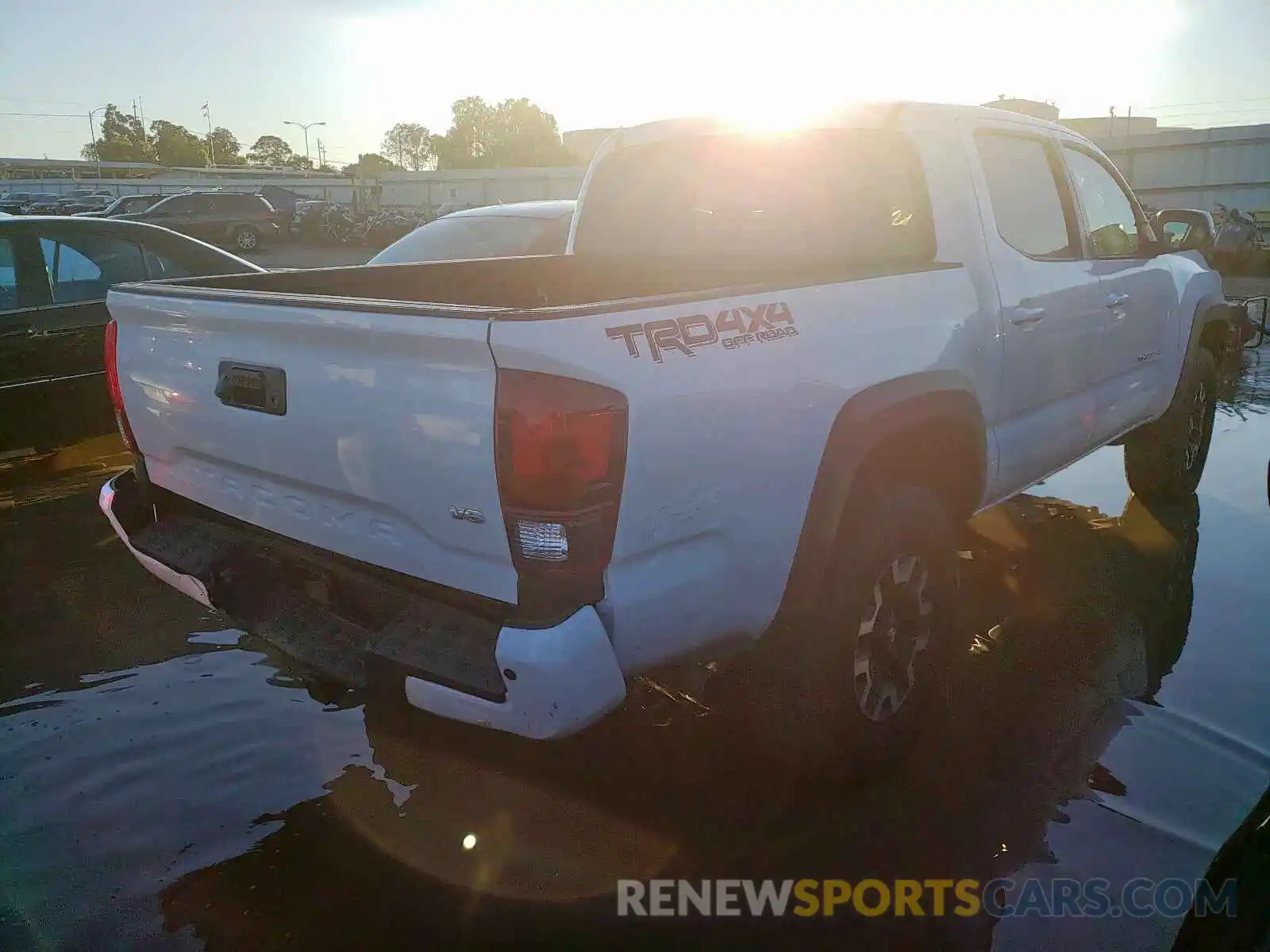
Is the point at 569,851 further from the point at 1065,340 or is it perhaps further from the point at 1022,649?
the point at 1065,340

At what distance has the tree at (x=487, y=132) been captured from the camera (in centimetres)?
14212

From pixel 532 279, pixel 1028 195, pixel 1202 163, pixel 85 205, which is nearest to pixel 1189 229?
pixel 1028 195

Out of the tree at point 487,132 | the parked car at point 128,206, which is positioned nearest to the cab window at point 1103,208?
the parked car at point 128,206

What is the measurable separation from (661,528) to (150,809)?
6.27 ft

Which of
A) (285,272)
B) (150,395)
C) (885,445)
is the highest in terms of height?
(285,272)

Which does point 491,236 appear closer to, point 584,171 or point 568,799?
point 568,799

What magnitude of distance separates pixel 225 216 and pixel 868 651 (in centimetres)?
3049

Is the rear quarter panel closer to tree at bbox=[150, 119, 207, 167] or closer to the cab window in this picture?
the cab window

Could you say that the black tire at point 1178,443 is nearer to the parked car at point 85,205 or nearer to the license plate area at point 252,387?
the license plate area at point 252,387

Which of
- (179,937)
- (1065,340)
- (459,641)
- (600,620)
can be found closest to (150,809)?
(179,937)

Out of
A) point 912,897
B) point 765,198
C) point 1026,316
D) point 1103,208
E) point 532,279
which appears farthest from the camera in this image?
point 1103,208

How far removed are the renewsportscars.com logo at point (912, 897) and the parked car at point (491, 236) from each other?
6337 millimetres

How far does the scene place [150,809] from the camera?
3.15 metres

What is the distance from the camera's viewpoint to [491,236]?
28.9ft
